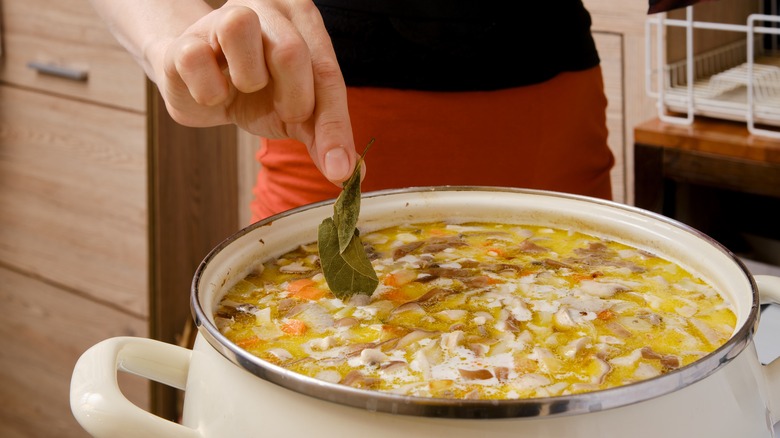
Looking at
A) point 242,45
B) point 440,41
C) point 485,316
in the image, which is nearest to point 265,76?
point 242,45

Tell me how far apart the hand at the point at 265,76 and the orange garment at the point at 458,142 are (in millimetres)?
381

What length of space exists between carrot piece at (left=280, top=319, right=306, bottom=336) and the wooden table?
1053mm

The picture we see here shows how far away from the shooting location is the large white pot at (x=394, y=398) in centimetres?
53

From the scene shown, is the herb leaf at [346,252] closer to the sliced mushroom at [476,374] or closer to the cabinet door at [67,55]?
the sliced mushroom at [476,374]

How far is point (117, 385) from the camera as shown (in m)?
0.65

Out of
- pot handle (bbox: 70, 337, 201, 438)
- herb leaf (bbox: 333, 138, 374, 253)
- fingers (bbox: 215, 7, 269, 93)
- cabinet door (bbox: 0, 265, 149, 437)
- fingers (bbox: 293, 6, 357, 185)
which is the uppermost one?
fingers (bbox: 215, 7, 269, 93)

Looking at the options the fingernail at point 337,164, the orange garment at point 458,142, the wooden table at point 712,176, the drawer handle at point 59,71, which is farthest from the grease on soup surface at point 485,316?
the drawer handle at point 59,71

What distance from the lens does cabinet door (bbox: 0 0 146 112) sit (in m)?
2.40

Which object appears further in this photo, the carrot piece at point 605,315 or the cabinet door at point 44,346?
the cabinet door at point 44,346

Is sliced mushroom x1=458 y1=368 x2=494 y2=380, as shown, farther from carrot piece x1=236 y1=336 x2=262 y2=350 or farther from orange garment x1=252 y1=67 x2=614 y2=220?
orange garment x1=252 y1=67 x2=614 y2=220

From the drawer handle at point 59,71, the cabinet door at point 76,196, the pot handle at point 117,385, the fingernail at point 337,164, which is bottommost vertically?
the cabinet door at point 76,196

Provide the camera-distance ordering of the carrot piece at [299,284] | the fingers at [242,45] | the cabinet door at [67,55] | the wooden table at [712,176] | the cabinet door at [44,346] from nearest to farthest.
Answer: the fingers at [242,45] → the carrot piece at [299,284] → the wooden table at [712,176] → the cabinet door at [67,55] → the cabinet door at [44,346]

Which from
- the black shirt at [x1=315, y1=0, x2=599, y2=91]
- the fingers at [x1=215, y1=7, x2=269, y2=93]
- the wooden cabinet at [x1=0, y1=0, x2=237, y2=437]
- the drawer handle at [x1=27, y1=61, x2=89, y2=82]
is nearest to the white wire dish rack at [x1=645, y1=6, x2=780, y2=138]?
the black shirt at [x1=315, y1=0, x2=599, y2=91]

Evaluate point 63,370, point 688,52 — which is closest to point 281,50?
point 688,52
